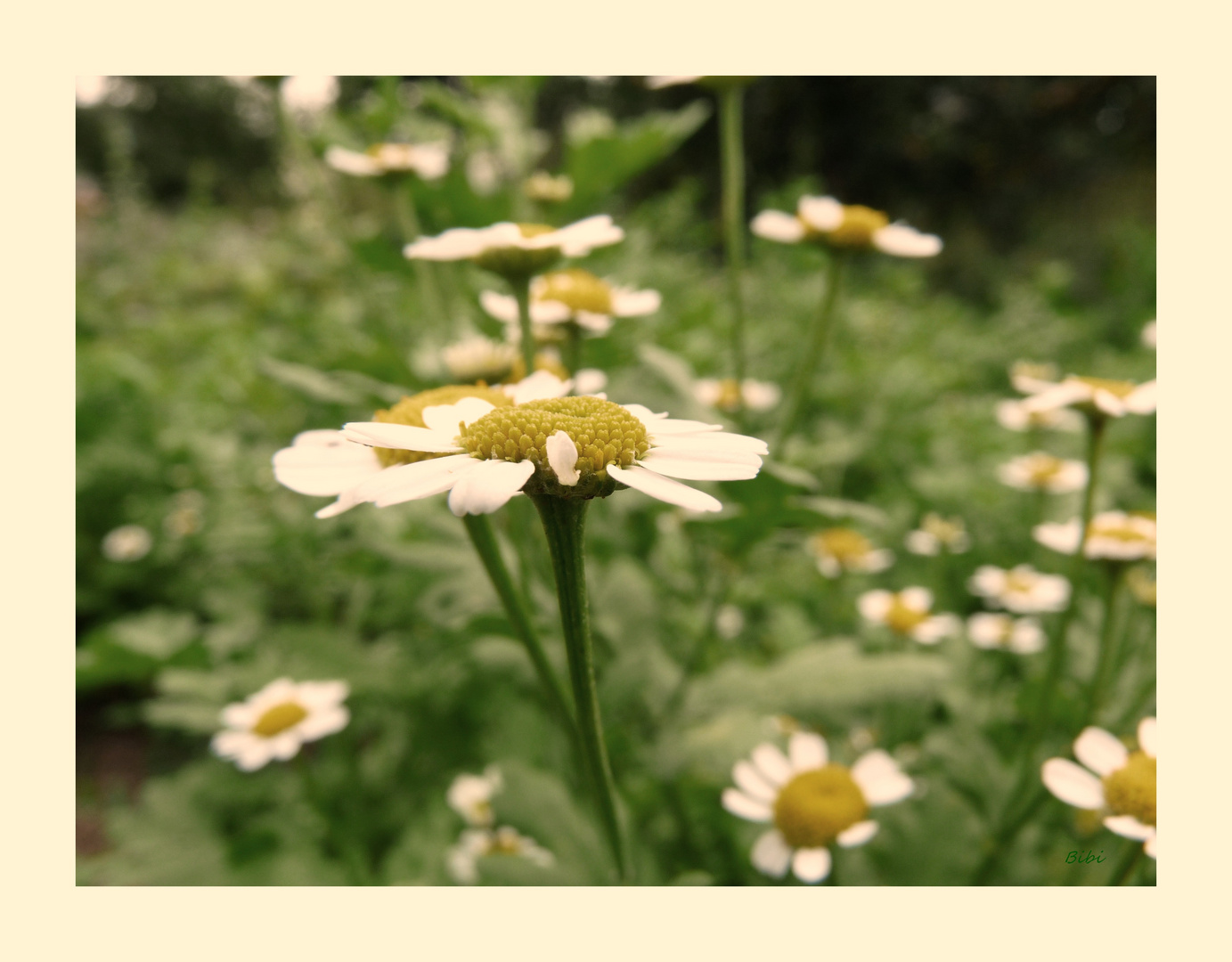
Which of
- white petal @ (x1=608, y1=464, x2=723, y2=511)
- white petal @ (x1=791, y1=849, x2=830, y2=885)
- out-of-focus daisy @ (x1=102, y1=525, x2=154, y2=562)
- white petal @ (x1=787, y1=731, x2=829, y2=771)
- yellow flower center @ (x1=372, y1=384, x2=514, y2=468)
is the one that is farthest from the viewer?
out-of-focus daisy @ (x1=102, y1=525, x2=154, y2=562)

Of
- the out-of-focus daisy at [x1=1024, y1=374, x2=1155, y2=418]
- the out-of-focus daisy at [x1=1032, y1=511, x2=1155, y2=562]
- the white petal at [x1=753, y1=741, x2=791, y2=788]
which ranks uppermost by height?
the out-of-focus daisy at [x1=1024, y1=374, x2=1155, y2=418]

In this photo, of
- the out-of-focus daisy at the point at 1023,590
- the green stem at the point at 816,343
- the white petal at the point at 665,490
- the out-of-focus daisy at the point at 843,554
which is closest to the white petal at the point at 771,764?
the green stem at the point at 816,343

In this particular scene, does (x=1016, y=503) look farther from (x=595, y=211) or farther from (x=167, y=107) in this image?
(x=167, y=107)

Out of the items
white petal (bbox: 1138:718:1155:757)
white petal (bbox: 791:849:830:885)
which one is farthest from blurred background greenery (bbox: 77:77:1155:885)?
white petal (bbox: 1138:718:1155:757)

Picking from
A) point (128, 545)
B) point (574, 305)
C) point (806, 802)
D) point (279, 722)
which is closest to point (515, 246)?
point (574, 305)

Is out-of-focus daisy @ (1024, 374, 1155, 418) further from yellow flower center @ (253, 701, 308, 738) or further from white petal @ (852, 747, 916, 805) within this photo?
yellow flower center @ (253, 701, 308, 738)

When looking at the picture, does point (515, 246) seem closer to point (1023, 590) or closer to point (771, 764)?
point (771, 764)
